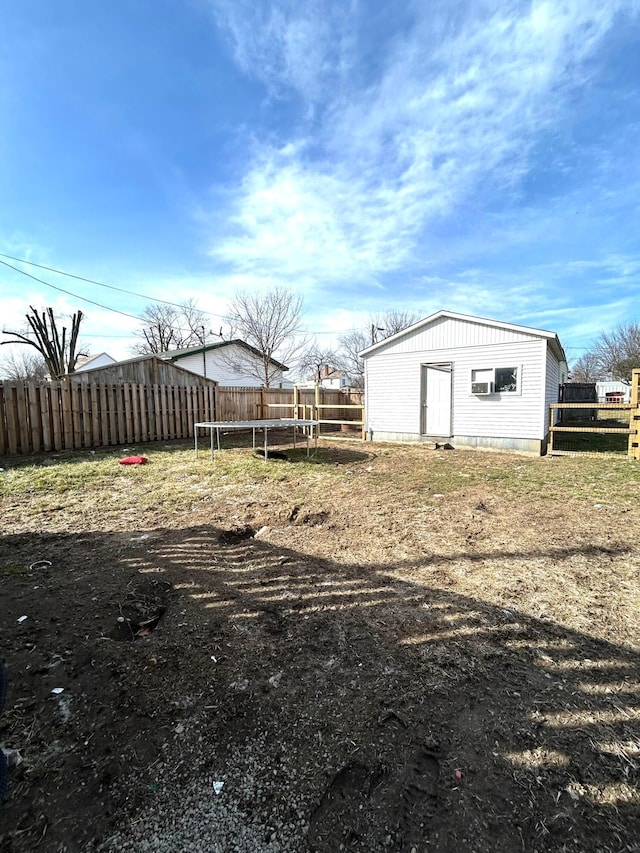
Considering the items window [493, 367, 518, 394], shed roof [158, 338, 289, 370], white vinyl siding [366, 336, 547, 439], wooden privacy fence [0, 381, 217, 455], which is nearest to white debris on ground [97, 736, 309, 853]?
wooden privacy fence [0, 381, 217, 455]

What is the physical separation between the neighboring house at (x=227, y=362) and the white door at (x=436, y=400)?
12729 millimetres

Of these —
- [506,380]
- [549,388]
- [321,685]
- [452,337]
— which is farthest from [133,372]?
[549,388]

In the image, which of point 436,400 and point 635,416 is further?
point 436,400

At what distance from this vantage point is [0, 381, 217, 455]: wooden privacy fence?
853 cm

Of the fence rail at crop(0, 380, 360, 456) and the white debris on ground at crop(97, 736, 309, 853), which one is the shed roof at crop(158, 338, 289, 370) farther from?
the white debris on ground at crop(97, 736, 309, 853)

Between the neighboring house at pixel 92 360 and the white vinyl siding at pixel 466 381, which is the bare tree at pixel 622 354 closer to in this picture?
the white vinyl siding at pixel 466 381

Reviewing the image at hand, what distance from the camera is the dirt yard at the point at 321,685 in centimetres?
128

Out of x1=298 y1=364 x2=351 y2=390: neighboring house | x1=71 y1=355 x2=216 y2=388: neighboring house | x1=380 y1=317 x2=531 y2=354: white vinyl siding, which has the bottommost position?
x1=71 y1=355 x2=216 y2=388: neighboring house

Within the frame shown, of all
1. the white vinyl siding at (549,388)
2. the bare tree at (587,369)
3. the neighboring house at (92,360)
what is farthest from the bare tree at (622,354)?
the neighboring house at (92,360)

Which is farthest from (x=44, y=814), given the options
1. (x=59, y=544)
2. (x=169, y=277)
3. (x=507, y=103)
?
(x=169, y=277)

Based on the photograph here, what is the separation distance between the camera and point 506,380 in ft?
33.5

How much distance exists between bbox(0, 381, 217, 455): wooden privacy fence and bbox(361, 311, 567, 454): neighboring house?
6494 mm

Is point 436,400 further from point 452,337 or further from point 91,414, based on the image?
point 91,414

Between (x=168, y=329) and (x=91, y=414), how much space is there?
29.5 metres
